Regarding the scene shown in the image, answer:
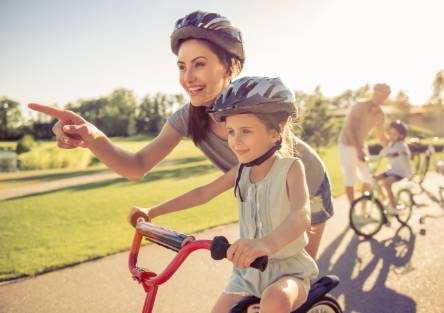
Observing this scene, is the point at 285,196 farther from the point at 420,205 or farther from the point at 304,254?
the point at 420,205

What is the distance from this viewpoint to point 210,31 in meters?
2.60

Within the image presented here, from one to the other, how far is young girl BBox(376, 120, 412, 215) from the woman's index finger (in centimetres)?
622

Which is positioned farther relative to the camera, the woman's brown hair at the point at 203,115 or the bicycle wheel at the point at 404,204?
the bicycle wheel at the point at 404,204

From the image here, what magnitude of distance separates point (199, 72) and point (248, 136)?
0.64 m

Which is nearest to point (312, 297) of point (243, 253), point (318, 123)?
point (243, 253)

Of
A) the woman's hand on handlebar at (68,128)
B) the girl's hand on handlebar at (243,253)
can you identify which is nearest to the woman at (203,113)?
the woman's hand on handlebar at (68,128)

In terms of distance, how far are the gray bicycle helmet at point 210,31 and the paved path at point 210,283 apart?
8.43ft

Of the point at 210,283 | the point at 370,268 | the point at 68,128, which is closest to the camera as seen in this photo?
the point at 68,128

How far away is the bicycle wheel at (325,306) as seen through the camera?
8.19 feet

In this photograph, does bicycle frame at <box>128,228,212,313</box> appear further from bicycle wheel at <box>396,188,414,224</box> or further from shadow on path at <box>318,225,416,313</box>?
bicycle wheel at <box>396,188,414,224</box>

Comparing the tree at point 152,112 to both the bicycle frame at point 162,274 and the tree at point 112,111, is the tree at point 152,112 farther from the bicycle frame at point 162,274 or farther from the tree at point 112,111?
the bicycle frame at point 162,274

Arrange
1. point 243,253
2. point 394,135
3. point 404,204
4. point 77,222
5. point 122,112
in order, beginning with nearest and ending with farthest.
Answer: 1. point 243,253
2. point 404,204
3. point 394,135
4. point 77,222
5. point 122,112

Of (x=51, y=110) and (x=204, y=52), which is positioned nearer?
(x=51, y=110)

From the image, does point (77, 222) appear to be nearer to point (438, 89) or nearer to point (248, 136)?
point (248, 136)
